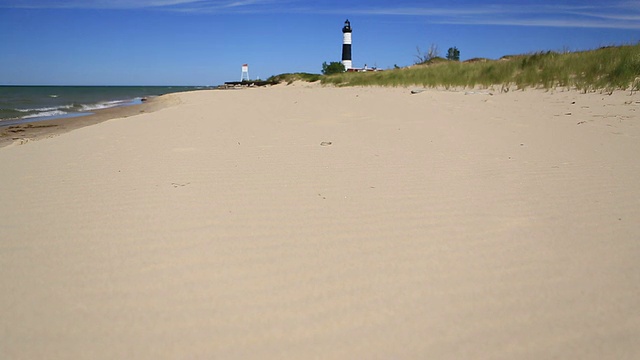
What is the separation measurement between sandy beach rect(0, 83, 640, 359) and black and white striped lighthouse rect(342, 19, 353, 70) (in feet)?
131

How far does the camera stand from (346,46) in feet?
140

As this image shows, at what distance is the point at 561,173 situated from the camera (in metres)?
2.38

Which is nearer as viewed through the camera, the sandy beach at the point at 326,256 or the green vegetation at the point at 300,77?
the sandy beach at the point at 326,256

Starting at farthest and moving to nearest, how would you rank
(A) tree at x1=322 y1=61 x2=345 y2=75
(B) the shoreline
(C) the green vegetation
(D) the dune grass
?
1. (A) tree at x1=322 y1=61 x2=345 y2=75
2. (C) the green vegetation
3. (D) the dune grass
4. (B) the shoreline

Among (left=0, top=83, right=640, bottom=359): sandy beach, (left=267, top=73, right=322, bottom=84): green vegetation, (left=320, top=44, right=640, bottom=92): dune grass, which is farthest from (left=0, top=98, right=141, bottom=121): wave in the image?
(left=267, top=73, right=322, bottom=84): green vegetation

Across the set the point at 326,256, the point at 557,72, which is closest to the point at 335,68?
the point at 557,72

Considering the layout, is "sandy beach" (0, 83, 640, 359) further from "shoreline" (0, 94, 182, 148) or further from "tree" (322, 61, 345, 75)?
"tree" (322, 61, 345, 75)

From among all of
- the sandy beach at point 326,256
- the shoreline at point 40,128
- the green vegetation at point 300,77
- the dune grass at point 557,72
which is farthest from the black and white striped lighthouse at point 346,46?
the sandy beach at point 326,256

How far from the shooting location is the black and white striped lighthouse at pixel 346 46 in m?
41.1

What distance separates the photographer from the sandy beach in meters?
1.03

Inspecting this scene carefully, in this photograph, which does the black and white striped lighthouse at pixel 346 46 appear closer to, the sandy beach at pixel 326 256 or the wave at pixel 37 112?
the wave at pixel 37 112

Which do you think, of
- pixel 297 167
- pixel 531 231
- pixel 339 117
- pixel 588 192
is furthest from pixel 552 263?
pixel 339 117

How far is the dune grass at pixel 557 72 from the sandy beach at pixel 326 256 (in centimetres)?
536

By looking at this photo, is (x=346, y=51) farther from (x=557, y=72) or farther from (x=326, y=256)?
(x=326, y=256)
